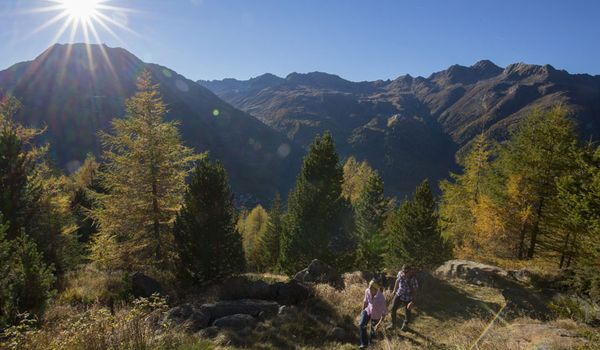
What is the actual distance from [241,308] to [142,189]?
937 centimetres

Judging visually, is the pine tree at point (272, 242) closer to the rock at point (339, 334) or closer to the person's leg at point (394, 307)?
the person's leg at point (394, 307)

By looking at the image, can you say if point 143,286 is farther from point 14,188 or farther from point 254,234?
point 254,234

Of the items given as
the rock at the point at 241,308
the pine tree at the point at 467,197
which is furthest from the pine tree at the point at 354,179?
the rock at the point at 241,308

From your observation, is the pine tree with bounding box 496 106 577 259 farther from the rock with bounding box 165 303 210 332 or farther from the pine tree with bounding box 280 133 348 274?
the rock with bounding box 165 303 210 332

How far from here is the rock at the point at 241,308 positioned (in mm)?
10742

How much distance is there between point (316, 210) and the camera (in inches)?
818

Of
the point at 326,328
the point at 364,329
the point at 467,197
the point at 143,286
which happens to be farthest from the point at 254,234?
the point at 364,329

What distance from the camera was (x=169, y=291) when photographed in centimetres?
1447

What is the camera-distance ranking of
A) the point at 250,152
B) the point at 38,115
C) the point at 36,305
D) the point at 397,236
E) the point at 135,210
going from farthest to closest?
the point at 250,152
the point at 38,115
the point at 397,236
the point at 135,210
the point at 36,305

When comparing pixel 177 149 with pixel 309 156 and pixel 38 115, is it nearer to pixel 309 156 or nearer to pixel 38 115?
pixel 309 156

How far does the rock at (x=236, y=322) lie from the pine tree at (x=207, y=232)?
5320 mm

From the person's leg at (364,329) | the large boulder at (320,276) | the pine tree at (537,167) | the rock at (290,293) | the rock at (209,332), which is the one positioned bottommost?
the large boulder at (320,276)

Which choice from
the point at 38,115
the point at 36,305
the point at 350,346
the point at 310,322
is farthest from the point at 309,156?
the point at 38,115

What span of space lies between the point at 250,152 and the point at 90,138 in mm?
79200
